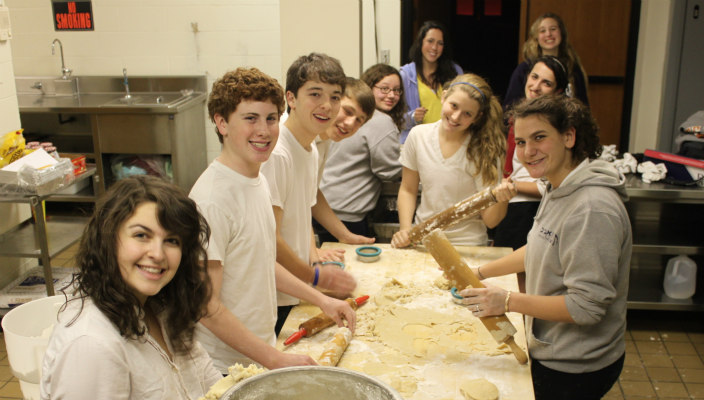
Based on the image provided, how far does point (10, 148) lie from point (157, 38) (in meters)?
2.45

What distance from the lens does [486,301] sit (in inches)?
65.9

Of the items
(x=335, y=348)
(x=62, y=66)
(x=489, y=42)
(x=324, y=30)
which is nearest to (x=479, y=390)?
(x=335, y=348)

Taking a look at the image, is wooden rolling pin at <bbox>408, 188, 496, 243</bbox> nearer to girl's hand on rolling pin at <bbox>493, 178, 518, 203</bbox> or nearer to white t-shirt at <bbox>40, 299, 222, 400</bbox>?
A: girl's hand on rolling pin at <bbox>493, 178, 518, 203</bbox>

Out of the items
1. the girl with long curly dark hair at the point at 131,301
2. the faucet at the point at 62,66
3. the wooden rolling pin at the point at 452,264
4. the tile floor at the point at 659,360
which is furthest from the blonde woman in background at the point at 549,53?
the faucet at the point at 62,66

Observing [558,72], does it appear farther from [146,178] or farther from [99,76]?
[99,76]

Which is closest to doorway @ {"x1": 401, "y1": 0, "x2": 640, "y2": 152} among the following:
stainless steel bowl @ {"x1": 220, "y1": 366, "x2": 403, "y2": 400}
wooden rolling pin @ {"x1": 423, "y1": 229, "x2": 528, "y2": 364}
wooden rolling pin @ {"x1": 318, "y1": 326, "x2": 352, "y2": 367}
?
wooden rolling pin @ {"x1": 423, "y1": 229, "x2": 528, "y2": 364}

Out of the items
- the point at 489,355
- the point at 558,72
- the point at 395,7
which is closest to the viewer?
the point at 489,355

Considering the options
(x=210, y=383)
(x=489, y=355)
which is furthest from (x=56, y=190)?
(x=489, y=355)

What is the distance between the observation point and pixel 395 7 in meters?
4.51

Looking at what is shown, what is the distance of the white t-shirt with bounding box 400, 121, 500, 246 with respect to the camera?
252 centimetres

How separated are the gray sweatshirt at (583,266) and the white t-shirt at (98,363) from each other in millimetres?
1112

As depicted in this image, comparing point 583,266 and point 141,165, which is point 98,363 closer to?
point 583,266

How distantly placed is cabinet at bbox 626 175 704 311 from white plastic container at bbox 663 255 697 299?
4 cm

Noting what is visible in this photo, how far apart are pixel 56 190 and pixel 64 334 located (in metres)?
2.38
